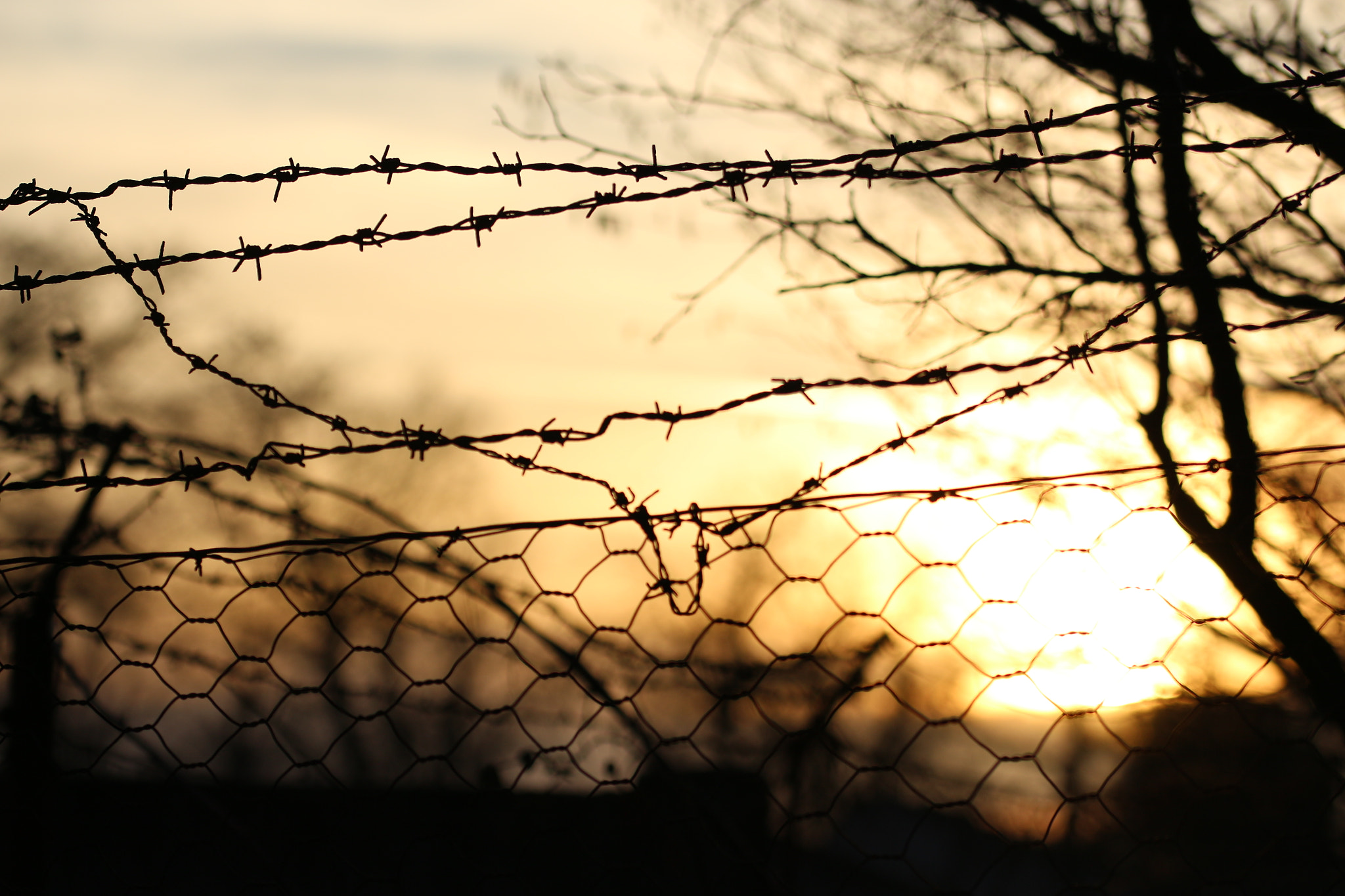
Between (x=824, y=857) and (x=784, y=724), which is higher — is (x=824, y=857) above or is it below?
below

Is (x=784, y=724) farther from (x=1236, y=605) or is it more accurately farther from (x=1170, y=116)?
(x=1170, y=116)

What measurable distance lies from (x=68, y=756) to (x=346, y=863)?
4.22 ft

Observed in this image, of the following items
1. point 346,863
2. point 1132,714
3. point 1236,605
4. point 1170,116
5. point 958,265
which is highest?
point 1170,116

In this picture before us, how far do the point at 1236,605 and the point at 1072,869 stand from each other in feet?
3.44

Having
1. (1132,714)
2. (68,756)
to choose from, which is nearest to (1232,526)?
(1132,714)

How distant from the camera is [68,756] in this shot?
8.44 feet

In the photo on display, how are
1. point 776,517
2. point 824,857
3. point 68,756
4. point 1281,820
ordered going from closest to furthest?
point 776,517 < point 68,756 < point 824,857 < point 1281,820

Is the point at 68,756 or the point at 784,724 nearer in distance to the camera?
the point at 68,756

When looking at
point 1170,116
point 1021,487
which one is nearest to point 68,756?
point 1021,487

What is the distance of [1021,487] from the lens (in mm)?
1625

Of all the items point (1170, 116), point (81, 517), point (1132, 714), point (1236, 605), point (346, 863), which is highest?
point (1170, 116)

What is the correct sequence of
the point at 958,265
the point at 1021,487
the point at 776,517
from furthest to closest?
the point at 958,265, the point at 776,517, the point at 1021,487

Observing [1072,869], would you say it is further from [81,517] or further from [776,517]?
[81,517]

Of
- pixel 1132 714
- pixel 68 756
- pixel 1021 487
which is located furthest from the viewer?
pixel 1132 714
